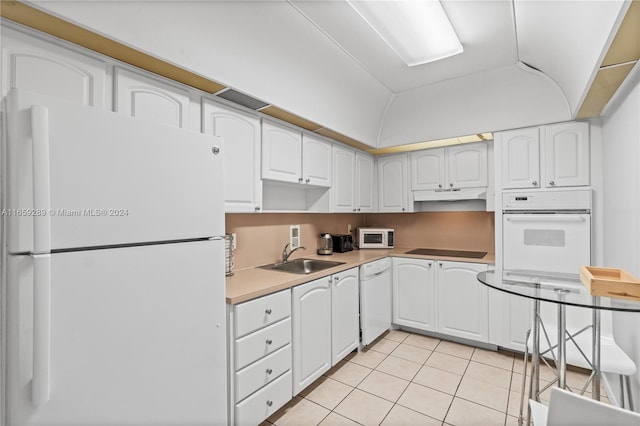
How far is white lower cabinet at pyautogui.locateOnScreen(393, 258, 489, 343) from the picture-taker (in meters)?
2.87

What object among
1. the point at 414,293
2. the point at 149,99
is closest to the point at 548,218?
the point at 414,293

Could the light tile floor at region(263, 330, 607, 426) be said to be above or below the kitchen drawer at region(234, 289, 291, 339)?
below

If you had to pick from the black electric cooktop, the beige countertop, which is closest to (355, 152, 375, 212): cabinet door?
the beige countertop

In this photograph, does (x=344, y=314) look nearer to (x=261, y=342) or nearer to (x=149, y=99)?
(x=261, y=342)

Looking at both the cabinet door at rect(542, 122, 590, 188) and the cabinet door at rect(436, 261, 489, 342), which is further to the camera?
the cabinet door at rect(436, 261, 489, 342)

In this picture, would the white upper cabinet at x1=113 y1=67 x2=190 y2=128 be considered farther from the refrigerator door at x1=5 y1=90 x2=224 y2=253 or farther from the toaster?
the toaster

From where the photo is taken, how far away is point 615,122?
2.03m

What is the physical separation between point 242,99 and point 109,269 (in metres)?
1.34

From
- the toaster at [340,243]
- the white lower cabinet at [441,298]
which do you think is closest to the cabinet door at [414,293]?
the white lower cabinet at [441,298]

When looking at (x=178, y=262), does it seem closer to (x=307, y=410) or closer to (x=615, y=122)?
(x=307, y=410)

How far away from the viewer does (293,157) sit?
8.34ft

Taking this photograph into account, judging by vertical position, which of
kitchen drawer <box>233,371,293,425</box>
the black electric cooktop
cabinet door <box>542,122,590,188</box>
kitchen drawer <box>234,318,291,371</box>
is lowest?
kitchen drawer <box>233,371,293,425</box>

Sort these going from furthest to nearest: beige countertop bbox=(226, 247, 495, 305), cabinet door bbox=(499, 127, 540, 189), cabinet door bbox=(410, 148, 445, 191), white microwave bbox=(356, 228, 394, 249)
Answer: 1. white microwave bbox=(356, 228, 394, 249)
2. cabinet door bbox=(410, 148, 445, 191)
3. cabinet door bbox=(499, 127, 540, 189)
4. beige countertop bbox=(226, 247, 495, 305)

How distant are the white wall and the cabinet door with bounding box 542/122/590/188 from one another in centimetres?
16
